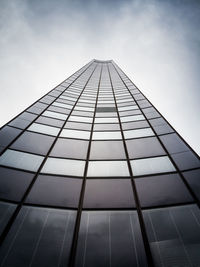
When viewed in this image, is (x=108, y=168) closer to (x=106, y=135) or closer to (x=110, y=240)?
(x=106, y=135)

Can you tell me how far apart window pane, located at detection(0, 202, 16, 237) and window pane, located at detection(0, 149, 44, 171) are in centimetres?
223

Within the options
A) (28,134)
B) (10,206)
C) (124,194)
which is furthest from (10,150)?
(124,194)

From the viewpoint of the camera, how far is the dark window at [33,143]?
10.3 metres

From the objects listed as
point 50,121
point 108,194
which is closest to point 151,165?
point 108,194

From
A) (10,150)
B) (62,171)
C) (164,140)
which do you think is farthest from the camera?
(164,140)

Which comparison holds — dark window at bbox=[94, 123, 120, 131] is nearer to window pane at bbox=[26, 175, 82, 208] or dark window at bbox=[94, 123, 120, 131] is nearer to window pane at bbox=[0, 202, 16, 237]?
window pane at bbox=[26, 175, 82, 208]

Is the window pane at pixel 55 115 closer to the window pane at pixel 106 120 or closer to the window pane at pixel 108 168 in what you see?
the window pane at pixel 106 120

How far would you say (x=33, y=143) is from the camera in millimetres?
10922

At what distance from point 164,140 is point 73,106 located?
9155 millimetres

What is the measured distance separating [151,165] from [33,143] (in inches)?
247

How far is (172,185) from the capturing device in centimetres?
802

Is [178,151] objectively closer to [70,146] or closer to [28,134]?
[70,146]

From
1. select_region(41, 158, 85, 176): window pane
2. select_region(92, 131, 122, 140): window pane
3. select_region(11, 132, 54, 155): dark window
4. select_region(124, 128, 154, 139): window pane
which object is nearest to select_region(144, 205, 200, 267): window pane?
select_region(41, 158, 85, 176): window pane

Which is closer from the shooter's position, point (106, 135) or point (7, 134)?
point (7, 134)
